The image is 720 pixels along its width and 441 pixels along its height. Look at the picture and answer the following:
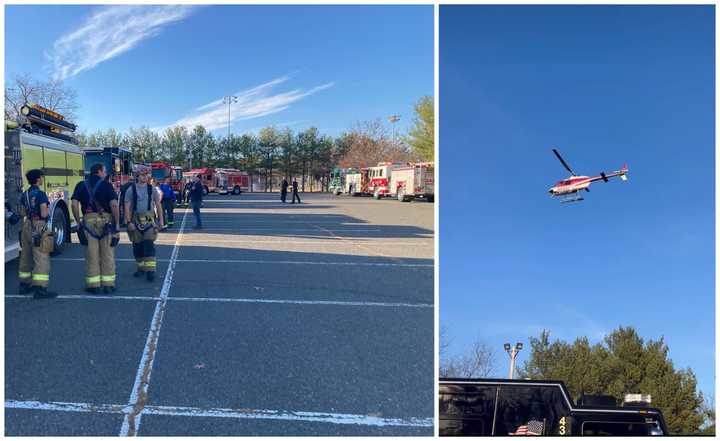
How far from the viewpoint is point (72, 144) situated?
1032cm

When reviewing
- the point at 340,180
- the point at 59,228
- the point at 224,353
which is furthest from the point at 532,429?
the point at 340,180

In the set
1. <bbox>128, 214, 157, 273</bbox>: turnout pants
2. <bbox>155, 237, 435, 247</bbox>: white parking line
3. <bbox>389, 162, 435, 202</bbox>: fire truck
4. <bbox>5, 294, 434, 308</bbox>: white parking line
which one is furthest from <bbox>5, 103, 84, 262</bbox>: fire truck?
<bbox>389, 162, 435, 202</bbox>: fire truck

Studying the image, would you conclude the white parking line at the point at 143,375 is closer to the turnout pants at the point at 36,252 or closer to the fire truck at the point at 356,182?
the turnout pants at the point at 36,252

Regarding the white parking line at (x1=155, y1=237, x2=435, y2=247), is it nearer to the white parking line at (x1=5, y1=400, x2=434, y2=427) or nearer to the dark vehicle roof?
the dark vehicle roof

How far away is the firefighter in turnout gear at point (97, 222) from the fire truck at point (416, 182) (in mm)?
25257

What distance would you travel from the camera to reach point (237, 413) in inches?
129

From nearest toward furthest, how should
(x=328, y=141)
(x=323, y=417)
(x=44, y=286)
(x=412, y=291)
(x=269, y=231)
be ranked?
1. (x=323, y=417)
2. (x=44, y=286)
3. (x=412, y=291)
4. (x=269, y=231)
5. (x=328, y=141)

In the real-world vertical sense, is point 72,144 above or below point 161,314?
above

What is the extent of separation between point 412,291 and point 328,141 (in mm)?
53045

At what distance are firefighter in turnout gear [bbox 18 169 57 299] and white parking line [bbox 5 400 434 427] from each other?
295 centimetres

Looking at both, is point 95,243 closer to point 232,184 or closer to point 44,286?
point 44,286

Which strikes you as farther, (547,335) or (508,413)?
(547,335)

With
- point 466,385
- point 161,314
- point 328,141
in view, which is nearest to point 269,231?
point 161,314

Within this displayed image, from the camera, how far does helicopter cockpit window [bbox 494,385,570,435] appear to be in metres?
4.18
